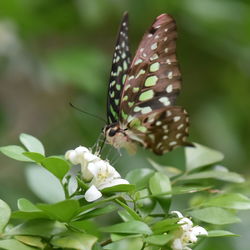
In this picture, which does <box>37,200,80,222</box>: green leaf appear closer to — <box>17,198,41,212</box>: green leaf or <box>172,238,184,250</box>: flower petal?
<box>17,198,41,212</box>: green leaf

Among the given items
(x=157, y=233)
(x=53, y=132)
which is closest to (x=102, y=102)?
(x=53, y=132)

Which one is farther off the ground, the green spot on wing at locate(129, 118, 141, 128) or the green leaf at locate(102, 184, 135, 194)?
the green spot on wing at locate(129, 118, 141, 128)

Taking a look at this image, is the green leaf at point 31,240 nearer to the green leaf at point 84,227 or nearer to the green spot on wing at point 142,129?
the green leaf at point 84,227

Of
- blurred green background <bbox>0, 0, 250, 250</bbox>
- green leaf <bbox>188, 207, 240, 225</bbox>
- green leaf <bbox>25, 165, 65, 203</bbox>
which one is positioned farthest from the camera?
blurred green background <bbox>0, 0, 250, 250</bbox>

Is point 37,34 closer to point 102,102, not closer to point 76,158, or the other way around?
point 102,102

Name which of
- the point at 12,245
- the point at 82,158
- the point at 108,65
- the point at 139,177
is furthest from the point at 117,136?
the point at 108,65

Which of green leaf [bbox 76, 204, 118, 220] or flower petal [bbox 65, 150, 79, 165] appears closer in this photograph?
green leaf [bbox 76, 204, 118, 220]

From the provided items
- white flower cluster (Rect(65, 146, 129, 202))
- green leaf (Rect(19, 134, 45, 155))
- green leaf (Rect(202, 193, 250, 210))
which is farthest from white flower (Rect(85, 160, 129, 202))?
green leaf (Rect(202, 193, 250, 210))
